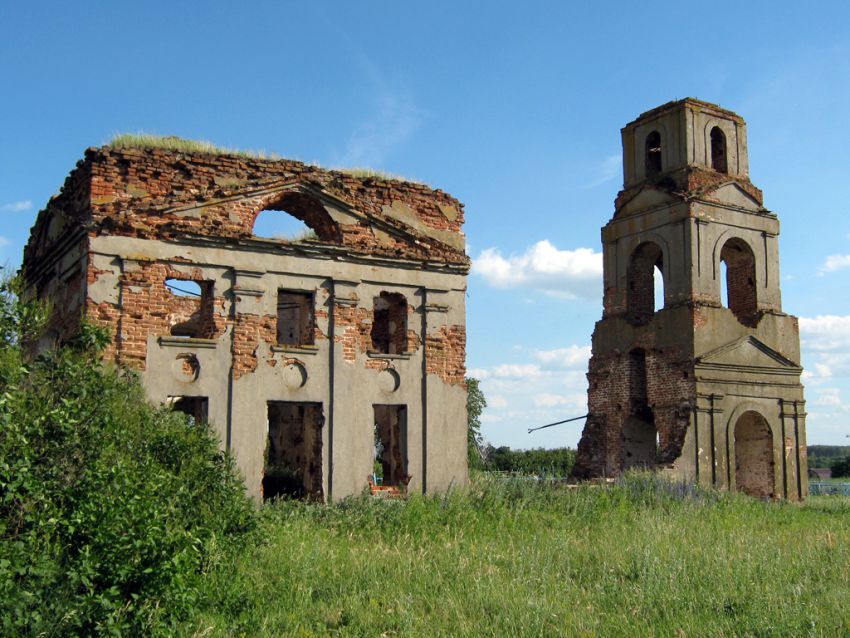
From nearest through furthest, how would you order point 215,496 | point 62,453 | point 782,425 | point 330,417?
point 62,453
point 215,496
point 330,417
point 782,425

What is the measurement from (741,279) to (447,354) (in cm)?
984

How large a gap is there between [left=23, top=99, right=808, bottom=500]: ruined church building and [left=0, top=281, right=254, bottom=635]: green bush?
437 centimetres

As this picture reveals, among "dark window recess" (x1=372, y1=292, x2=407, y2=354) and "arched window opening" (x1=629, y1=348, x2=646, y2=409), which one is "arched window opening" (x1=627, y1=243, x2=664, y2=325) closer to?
"arched window opening" (x1=629, y1=348, x2=646, y2=409)

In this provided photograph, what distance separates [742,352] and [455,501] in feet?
33.2

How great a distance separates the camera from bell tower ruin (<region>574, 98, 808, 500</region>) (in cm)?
2152

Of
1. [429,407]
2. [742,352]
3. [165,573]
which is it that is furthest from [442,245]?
[165,573]

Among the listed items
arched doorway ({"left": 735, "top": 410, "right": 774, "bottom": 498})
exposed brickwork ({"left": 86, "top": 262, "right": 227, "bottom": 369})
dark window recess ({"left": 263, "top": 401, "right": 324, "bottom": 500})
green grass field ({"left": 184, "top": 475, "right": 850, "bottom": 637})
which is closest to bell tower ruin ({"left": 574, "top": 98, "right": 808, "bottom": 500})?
arched doorway ({"left": 735, "top": 410, "right": 774, "bottom": 498})

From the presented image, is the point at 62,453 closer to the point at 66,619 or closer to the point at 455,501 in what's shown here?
the point at 66,619

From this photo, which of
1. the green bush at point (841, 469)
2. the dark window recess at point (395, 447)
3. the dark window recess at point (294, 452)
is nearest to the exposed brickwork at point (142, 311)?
the dark window recess at point (294, 452)

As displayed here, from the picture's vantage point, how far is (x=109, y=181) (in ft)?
50.3

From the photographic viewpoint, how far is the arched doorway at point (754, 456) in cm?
2256

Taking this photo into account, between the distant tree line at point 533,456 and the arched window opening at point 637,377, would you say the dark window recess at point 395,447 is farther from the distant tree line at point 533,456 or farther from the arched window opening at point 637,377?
the distant tree line at point 533,456

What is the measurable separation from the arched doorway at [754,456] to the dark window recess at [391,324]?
9.23m

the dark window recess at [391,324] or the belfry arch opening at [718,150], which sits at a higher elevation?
the belfry arch opening at [718,150]
